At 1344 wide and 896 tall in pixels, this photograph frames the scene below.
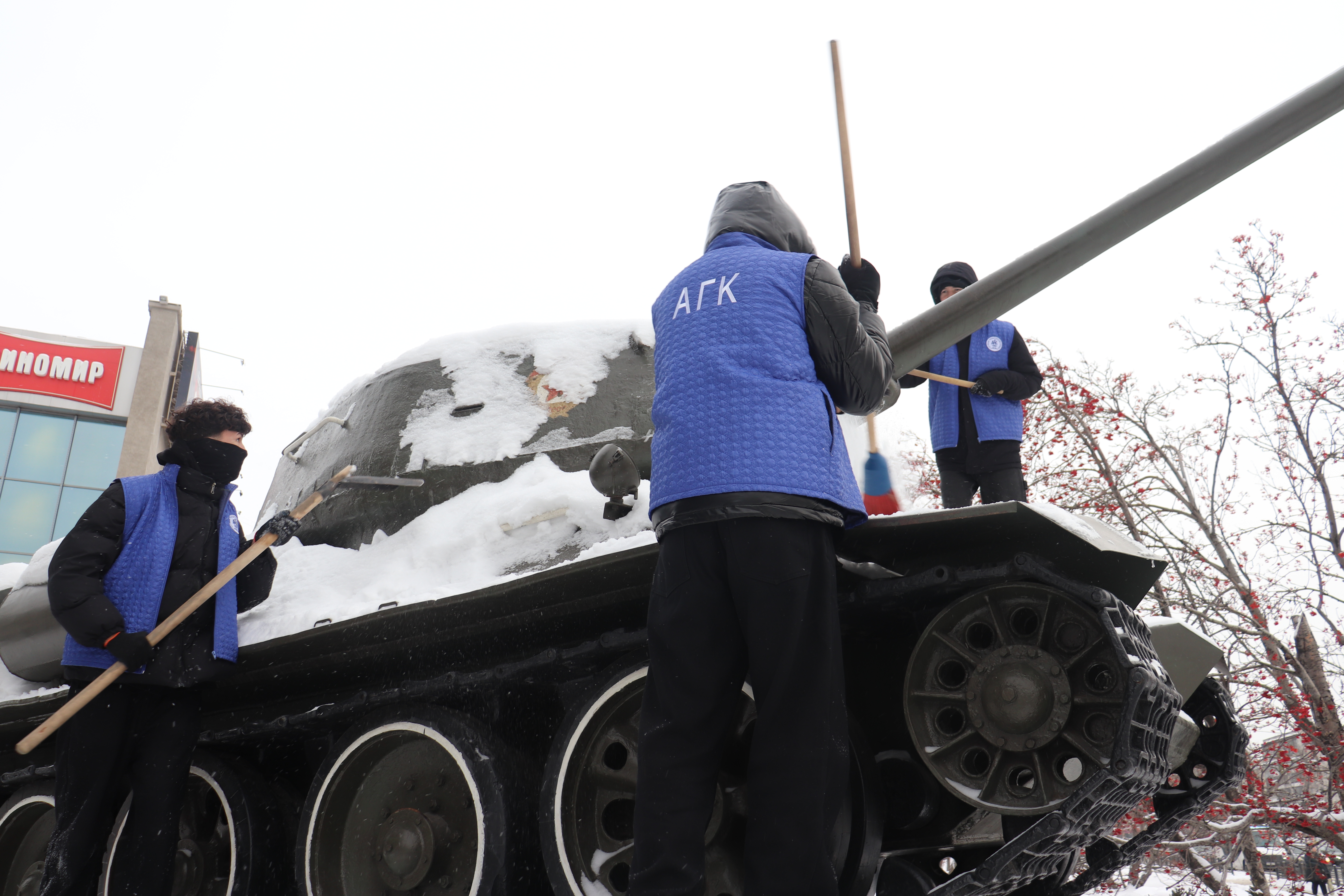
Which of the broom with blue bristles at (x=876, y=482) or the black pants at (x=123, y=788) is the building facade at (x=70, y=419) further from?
the broom with blue bristles at (x=876, y=482)

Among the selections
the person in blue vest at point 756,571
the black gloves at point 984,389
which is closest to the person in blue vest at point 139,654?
the person in blue vest at point 756,571

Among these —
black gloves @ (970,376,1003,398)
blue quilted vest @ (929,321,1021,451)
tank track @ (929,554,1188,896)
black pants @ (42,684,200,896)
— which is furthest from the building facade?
tank track @ (929,554,1188,896)

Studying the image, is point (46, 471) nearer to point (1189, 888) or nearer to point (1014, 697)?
point (1189, 888)

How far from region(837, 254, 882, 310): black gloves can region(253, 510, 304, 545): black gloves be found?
2634 mm

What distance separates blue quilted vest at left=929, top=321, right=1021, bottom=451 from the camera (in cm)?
437

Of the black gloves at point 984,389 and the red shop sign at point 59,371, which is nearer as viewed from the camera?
the black gloves at point 984,389

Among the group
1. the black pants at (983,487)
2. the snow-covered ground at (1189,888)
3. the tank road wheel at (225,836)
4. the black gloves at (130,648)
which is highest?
the black pants at (983,487)

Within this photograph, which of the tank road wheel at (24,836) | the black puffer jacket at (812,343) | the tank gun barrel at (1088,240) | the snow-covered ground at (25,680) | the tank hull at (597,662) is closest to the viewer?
the black puffer jacket at (812,343)

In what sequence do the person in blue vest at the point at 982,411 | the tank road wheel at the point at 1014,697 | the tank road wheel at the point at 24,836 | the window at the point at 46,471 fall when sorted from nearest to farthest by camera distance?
the tank road wheel at the point at 1014,697, the person in blue vest at the point at 982,411, the tank road wheel at the point at 24,836, the window at the point at 46,471

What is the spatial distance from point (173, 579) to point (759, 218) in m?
2.83

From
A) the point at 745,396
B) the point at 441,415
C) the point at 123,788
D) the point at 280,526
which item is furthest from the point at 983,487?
the point at 123,788

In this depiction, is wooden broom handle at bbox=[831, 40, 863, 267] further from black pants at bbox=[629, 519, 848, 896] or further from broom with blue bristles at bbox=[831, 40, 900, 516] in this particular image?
black pants at bbox=[629, 519, 848, 896]

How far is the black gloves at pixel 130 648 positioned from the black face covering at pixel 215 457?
0.81 metres

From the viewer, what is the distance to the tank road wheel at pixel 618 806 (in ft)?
10.0
